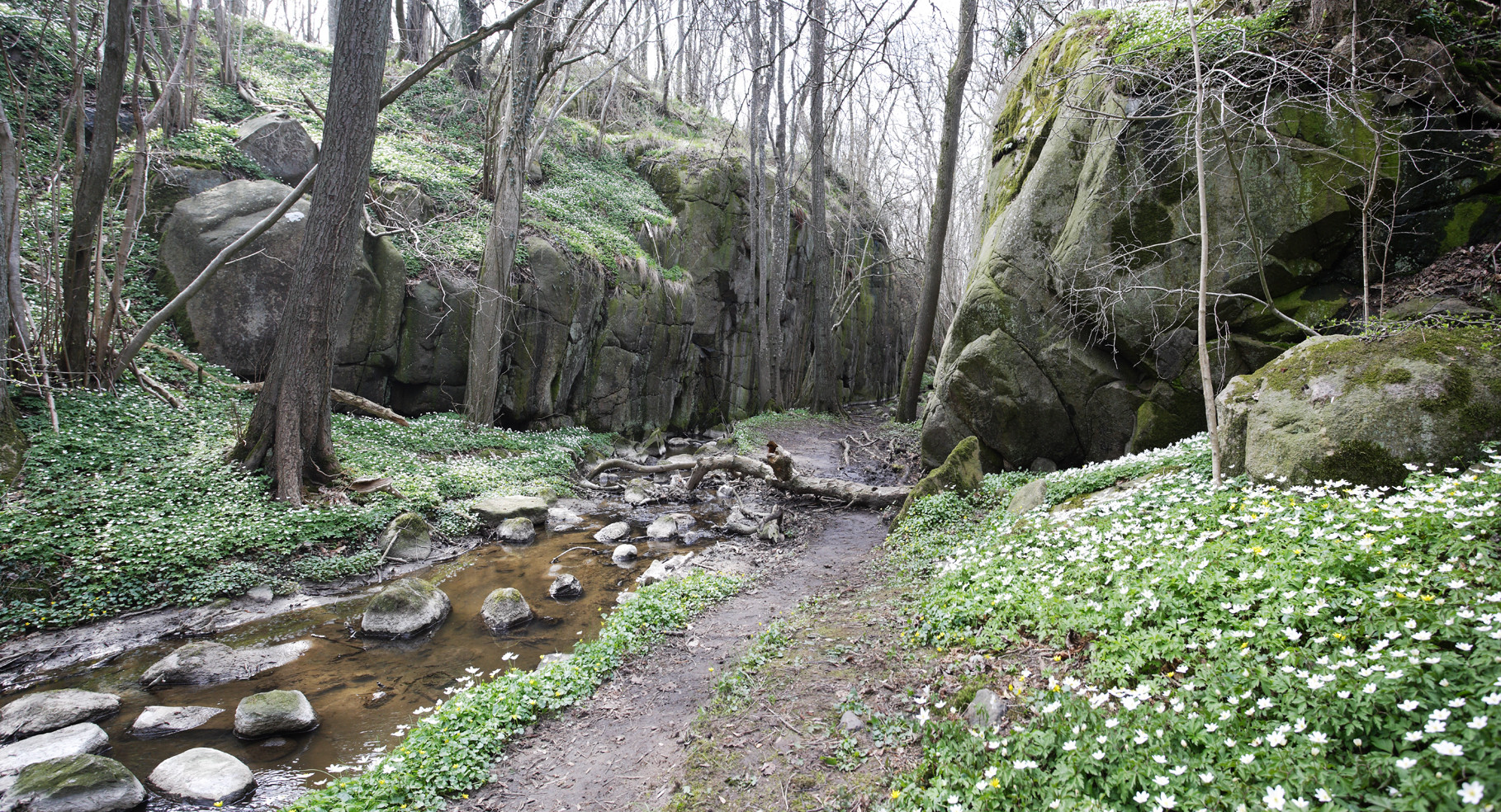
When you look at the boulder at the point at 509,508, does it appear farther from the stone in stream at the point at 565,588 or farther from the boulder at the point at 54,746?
the boulder at the point at 54,746

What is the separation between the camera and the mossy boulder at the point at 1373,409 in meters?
4.25

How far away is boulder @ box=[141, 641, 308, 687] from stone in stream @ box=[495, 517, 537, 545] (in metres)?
3.33

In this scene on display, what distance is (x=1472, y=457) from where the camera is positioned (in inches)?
162

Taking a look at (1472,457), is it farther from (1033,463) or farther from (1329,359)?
(1033,463)

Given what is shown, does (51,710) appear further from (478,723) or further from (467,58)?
(467,58)

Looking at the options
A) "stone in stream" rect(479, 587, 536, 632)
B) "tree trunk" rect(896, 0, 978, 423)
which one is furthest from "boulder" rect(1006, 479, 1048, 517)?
"tree trunk" rect(896, 0, 978, 423)

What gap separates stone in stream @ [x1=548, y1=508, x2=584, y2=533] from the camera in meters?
9.55

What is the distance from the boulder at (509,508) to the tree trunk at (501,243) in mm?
3638

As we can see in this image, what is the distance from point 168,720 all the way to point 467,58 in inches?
885

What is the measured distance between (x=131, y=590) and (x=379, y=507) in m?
2.47

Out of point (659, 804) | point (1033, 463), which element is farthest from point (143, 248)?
point (1033, 463)

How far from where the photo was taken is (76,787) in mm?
3352

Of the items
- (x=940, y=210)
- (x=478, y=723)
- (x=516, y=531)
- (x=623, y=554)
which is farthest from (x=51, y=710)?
(x=940, y=210)

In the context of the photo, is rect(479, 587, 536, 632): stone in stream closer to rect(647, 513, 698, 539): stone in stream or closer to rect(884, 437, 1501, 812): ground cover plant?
rect(647, 513, 698, 539): stone in stream
